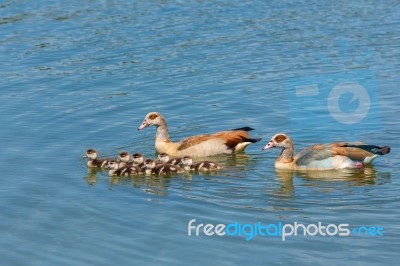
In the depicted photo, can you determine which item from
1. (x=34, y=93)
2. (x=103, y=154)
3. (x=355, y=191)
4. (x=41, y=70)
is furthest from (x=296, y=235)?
(x=41, y=70)

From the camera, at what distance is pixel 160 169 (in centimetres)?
1688

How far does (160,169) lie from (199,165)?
0.64 meters

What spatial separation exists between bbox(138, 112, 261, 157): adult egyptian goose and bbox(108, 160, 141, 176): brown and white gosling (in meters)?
1.57

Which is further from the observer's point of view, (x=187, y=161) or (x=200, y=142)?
(x=200, y=142)

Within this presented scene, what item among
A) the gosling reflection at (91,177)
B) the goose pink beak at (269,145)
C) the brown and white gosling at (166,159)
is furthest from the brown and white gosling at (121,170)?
the goose pink beak at (269,145)

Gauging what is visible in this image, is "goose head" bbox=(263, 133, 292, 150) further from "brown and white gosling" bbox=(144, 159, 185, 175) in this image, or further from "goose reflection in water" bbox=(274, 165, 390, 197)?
"brown and white gosling" bbox=(144, 159, 185, 175)

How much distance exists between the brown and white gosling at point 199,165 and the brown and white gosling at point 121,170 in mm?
786

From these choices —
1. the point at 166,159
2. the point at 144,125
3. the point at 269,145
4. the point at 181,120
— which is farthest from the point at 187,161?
the point at 181,120

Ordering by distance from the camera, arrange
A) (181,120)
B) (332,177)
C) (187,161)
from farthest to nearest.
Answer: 1. (181,120)
2. (187,161)
3. (332,177)

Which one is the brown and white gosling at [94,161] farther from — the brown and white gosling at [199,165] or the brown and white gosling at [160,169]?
the brown and white gosling at [199,165]

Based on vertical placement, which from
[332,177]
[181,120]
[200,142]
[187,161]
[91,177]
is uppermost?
[181,120]

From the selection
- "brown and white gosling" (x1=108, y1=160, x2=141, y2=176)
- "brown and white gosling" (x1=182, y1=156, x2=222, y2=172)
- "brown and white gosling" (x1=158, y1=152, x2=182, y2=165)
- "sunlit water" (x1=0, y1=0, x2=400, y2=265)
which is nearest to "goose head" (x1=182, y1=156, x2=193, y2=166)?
"brown and white gosling" (x1=182, y1=156, x2=222, y2=172)

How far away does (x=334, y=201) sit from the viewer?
1502 centimetres

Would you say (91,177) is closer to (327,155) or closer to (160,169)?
(160,169)
